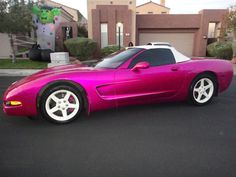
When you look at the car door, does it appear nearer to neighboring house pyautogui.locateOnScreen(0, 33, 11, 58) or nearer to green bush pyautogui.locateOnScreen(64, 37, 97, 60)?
green bush pyautogui.locateOnScreen(64, 37, 97, 60)

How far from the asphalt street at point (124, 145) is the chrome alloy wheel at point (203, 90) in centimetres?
40

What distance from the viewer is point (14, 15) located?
11477mm

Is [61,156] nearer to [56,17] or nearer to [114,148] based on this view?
[114,148]

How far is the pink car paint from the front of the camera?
3314mm

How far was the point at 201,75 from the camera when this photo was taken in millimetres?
4348

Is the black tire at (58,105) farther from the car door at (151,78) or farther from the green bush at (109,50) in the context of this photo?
the green bush at (109,50)

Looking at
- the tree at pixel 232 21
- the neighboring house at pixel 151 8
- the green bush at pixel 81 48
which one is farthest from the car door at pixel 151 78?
the neighboring house at pixel 151 8

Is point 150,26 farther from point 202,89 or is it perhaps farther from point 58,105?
point 58,105

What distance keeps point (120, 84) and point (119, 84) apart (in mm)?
20

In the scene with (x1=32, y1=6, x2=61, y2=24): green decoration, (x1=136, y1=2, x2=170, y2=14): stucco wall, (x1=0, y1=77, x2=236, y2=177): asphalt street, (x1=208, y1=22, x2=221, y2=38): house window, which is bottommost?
(x1=0, y1=77, x2=236, y2=177): asphalt street

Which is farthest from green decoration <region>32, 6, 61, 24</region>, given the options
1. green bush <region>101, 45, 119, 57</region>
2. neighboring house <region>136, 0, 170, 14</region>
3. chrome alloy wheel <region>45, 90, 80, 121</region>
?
neighboring house <region>136, 0, 170, 14</region>

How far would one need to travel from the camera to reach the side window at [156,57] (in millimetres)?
4007

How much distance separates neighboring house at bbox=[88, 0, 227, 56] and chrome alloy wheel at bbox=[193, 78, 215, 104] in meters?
13.6

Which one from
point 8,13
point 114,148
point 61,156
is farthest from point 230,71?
point 8,13
